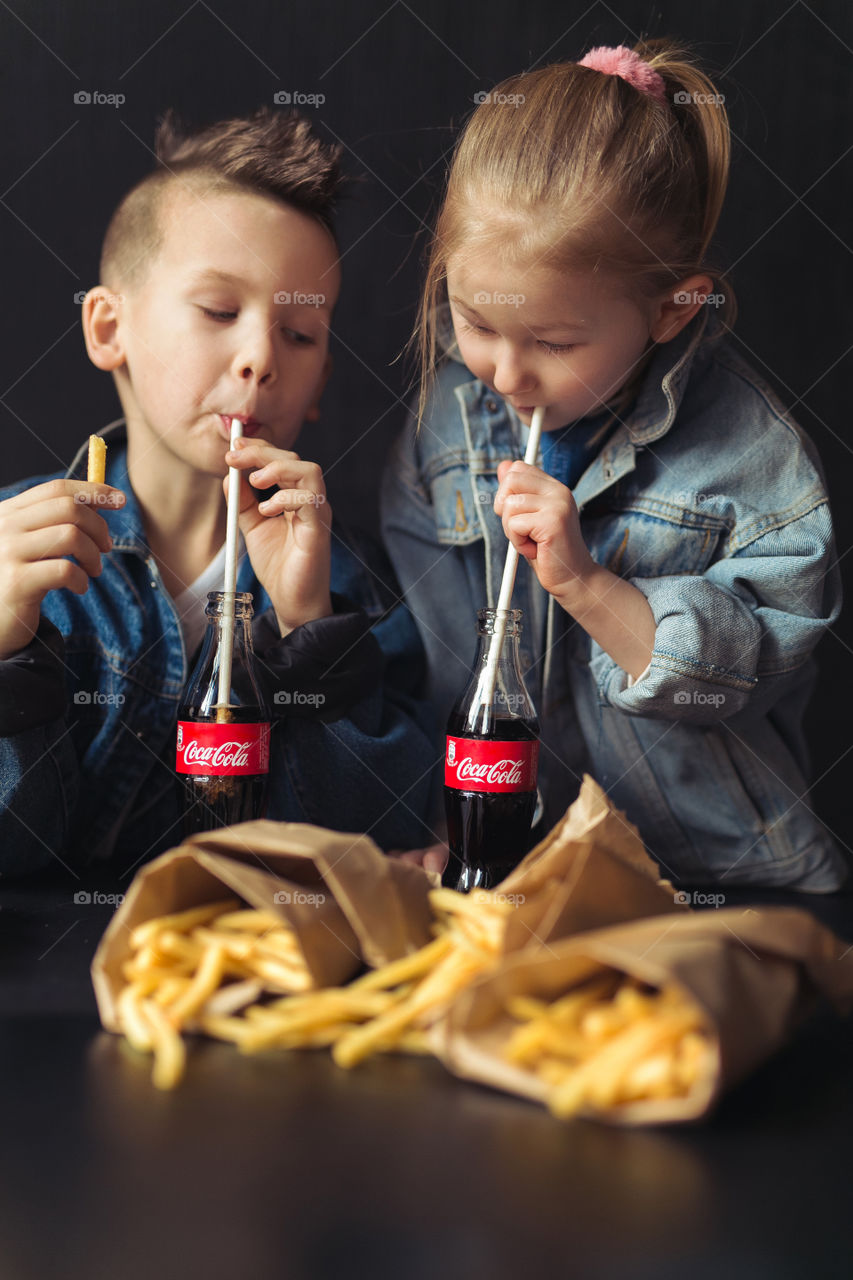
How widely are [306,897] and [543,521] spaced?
53 centimetres

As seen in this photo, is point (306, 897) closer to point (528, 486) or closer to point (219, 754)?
point (219, 754)

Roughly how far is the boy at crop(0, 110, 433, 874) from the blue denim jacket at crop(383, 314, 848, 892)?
188mm

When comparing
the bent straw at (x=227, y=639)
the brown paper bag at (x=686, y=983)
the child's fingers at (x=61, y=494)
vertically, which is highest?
the child's fingers at (x=61, y=494)

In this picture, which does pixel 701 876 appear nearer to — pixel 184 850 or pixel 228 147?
pixel 184 850

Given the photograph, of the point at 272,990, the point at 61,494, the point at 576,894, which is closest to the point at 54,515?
the point at 61,494

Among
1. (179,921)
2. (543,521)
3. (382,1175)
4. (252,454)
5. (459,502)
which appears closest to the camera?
(382,1175)

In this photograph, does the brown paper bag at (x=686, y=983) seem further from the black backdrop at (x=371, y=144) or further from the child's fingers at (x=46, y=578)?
the black backdrop at (x=371, y=144)

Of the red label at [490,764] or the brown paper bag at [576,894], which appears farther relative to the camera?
the red label at [490,764]

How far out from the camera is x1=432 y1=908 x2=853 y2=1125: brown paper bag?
2.24 ft

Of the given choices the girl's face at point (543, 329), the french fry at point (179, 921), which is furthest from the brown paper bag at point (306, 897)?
the girl's face at point (543, 329)

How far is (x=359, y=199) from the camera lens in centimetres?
181

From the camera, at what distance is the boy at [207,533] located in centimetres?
145

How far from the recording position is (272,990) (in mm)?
847

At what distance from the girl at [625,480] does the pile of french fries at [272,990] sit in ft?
1.81
